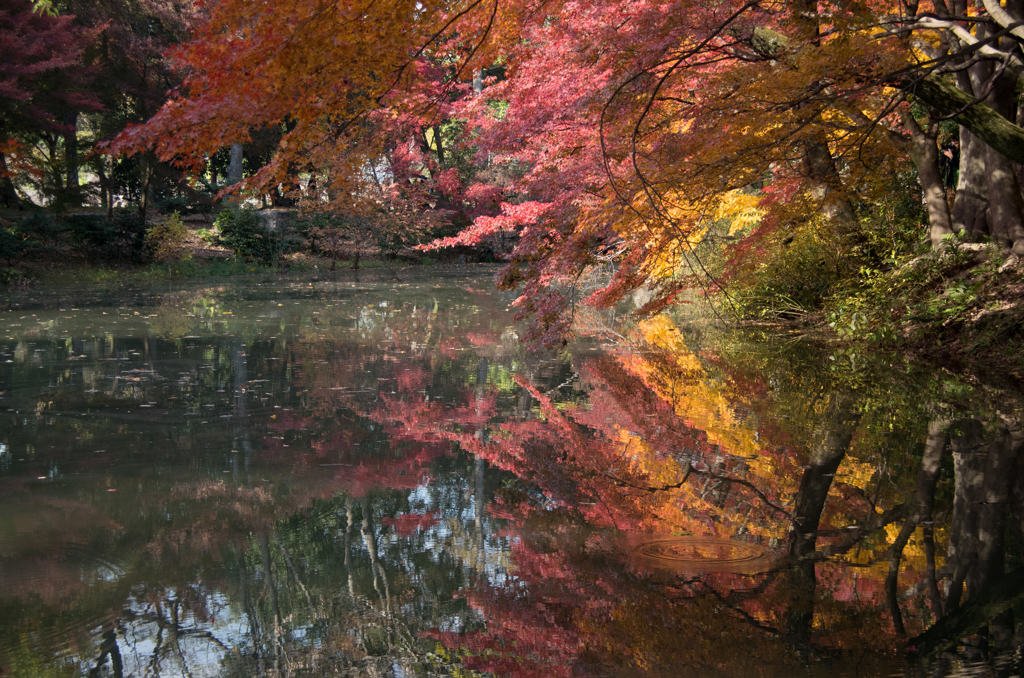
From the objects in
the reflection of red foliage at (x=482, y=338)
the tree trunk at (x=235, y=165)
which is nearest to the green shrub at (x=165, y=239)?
the tree trunk at (x=235, y=165)

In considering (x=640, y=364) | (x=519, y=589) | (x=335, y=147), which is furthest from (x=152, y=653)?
(x=640, y=364)

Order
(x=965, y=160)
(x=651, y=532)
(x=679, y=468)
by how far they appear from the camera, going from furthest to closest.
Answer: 1. (x=965, y=160)
2. (x=679, y=468)
3. (x=651, y=532)

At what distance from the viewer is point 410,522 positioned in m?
3.94

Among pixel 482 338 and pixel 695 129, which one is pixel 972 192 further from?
pixel 482 338

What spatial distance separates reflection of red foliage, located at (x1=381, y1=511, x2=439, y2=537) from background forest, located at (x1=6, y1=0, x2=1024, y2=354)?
2.04 m

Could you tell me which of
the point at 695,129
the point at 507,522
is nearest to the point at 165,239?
the point at 695,129

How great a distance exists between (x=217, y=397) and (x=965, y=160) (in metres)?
8.40

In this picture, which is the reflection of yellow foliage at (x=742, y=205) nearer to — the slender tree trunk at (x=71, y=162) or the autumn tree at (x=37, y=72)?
the autumn tree at (x=37, y=72)

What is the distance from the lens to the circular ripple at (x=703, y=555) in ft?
11.1

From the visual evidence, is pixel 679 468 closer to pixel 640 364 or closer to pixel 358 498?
pixel 358 498

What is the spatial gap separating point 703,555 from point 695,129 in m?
5.14

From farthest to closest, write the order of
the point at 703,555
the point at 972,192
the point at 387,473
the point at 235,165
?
the point at 235,165, the point at 972,192, the point at 387,473, the point at 703,555

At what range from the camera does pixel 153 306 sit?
1426cm

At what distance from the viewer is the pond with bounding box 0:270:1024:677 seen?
9.04ft
